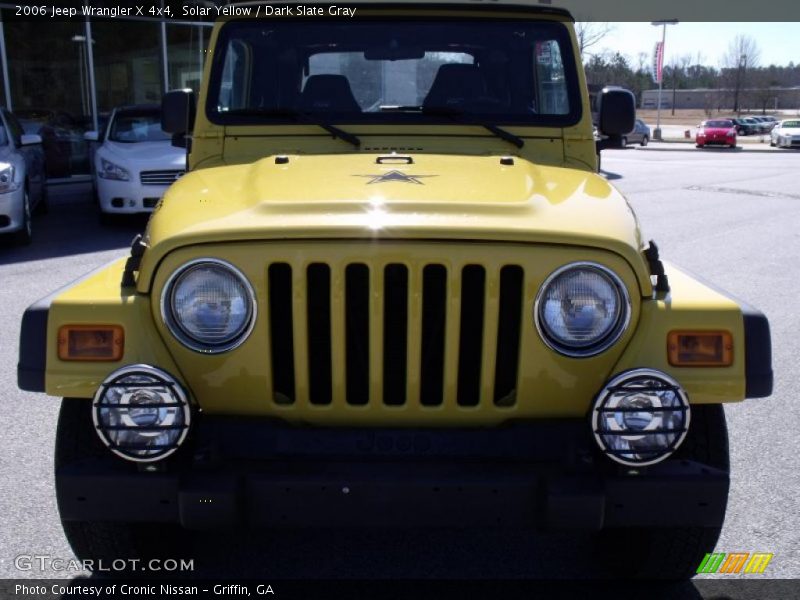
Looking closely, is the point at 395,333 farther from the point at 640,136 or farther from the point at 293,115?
the point at 640,136

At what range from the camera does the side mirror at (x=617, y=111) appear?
14.8 feet

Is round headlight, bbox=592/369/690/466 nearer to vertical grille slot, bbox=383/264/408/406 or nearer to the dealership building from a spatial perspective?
vertical grille slot, bbox=383/264/408/406

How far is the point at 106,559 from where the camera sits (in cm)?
314

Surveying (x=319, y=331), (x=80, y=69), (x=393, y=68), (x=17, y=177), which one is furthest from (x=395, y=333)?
(x=80, y=69)

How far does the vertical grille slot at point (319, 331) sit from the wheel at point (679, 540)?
42.8 inches

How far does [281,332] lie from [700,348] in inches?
48.0

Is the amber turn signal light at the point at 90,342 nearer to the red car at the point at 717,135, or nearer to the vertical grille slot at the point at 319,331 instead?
the vertical grille slot at the point at 319,331

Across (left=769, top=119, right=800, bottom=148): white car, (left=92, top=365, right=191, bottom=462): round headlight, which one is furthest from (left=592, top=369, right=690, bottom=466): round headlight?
(left=769, top=119, right=800, bottom=148): white car

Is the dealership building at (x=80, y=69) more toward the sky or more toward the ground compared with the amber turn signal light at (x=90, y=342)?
more toward the sky

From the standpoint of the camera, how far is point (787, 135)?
4109 centimetres

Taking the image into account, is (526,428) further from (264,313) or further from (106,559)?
(106,559)

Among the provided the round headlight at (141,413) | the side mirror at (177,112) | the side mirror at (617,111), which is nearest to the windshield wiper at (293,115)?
the side mirror at (177,112)

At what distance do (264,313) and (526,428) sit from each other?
830 millimetres

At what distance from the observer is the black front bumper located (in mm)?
2619
